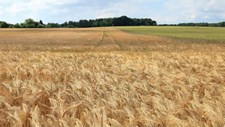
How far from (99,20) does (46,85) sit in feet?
586

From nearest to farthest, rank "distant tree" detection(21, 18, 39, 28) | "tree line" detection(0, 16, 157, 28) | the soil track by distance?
the soil track → "distant tree" detection(21, 18, 39, 28) → "tree line" detection(0, 16, 157, 28)

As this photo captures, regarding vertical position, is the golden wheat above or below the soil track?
above

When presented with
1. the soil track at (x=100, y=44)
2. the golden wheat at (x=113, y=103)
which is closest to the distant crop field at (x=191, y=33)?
the soil track at (x=100, y=44)

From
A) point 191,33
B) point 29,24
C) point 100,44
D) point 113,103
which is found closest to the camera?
point 113,103

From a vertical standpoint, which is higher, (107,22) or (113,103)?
(113,103)

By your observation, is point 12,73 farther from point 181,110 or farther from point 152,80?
point 181,110

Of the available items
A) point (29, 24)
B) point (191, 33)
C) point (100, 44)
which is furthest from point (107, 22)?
point (100, 44)

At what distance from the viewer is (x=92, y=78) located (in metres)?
5.93

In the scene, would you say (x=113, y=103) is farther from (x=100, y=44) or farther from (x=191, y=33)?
(x=191, y=33)

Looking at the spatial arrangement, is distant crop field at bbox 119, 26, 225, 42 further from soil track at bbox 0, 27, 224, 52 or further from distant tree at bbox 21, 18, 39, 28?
distant tree at bbox 21, 18, 39, 28

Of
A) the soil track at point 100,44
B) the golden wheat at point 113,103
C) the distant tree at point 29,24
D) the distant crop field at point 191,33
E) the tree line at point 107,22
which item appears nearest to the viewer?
the golden wheat at point 113,103

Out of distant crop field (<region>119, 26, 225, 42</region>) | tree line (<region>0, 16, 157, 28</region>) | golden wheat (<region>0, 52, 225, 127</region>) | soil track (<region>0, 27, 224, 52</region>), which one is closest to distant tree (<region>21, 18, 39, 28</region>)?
tree line (<region>0, 16, 157, 28</region>)

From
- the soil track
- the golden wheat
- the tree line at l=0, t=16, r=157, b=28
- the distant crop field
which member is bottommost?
the tree line at l=0, t=16, r=157, b=28

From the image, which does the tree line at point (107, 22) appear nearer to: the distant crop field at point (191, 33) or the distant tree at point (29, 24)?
the distant tree at point (29, 24)
